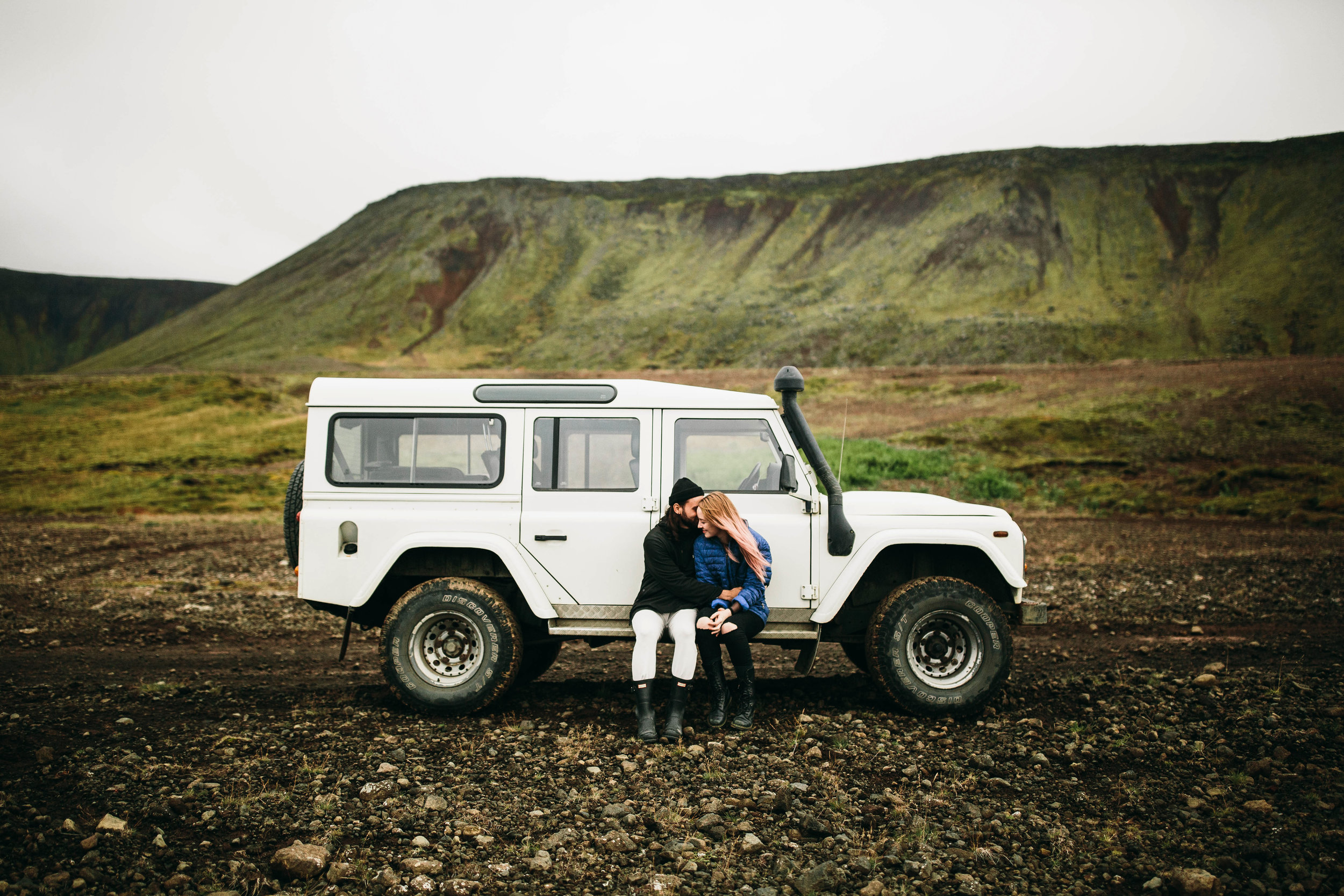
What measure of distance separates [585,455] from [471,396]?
0.94m

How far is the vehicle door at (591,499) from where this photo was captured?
6000 mm

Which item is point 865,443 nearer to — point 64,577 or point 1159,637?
point 1159,637

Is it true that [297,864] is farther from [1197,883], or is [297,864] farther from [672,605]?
[1197,883]

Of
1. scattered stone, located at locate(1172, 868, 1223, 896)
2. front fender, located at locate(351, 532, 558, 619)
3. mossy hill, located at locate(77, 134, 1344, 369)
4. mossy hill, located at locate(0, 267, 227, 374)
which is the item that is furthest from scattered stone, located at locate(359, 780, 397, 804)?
mossy hill, located at locate(0, 267, 227, 374)

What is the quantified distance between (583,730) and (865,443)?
876 inches

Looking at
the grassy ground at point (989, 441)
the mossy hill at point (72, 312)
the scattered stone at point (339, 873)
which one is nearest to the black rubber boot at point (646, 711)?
the scattered stone at point (339, 873)

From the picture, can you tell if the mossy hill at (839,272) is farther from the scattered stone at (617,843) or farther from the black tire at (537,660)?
the scattered stone at (617,843)

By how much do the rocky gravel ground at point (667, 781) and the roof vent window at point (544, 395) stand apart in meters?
2.32

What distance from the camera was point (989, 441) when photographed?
2773 centimetres

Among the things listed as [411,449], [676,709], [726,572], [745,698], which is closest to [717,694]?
[745,698]

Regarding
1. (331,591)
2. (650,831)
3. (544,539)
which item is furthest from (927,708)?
(331,591)

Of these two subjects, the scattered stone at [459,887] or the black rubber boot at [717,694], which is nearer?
the scattered stone at [459,887]

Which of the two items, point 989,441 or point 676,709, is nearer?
point 676,709

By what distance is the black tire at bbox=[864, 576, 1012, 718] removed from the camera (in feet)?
19.3
